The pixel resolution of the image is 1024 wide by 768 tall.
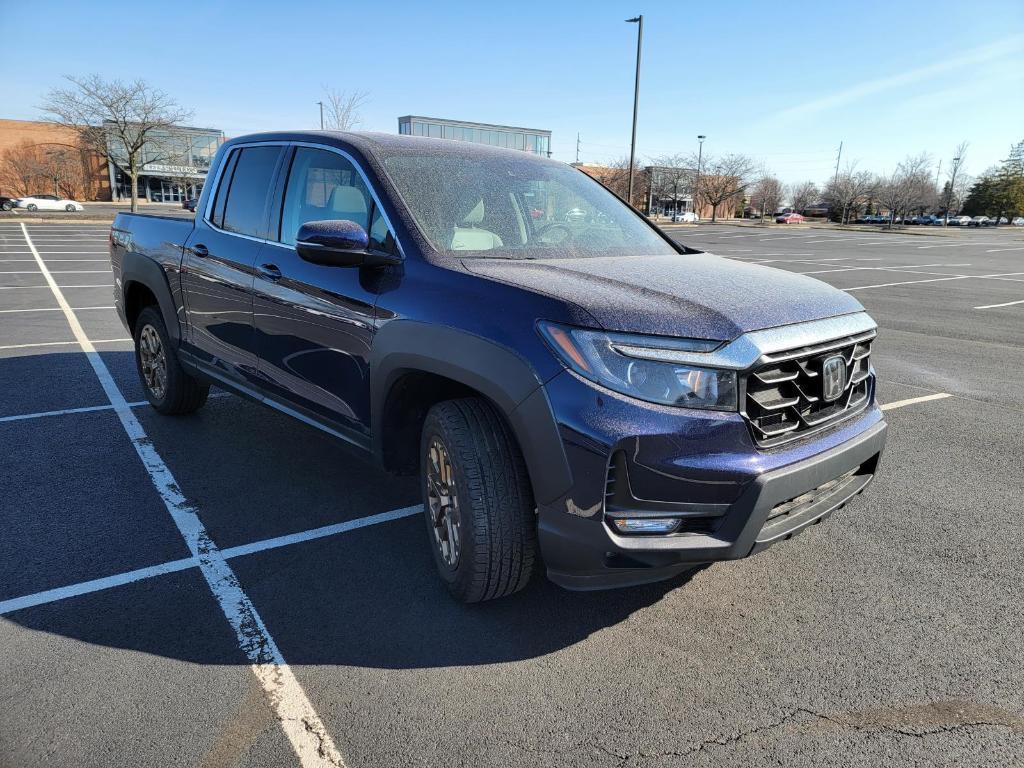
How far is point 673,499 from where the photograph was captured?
2336mm

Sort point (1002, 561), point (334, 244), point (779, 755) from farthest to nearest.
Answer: point (1002, 561) < point (334, 244) < point (779, 755)

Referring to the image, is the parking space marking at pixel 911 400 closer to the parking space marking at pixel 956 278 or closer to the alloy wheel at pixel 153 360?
the alloy wheel at pixel 153 360

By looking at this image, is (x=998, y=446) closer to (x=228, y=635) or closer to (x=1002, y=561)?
(x=1002, y=561)

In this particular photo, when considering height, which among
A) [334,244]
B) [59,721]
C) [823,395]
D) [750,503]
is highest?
[334,244]

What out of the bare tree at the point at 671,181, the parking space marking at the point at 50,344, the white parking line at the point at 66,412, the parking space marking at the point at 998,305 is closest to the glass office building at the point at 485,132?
the bare tree at the point at 671,181

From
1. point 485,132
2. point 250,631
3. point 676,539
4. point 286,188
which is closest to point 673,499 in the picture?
point 676,539

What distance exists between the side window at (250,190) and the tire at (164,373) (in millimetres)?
1197

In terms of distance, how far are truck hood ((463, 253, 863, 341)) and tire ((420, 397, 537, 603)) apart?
1.74 ft

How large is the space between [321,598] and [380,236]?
153cm

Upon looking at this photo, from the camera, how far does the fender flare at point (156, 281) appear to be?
4855 mm

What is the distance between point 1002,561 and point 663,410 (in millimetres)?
2212

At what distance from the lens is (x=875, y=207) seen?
94250mm

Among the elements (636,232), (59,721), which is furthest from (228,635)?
(636,232)

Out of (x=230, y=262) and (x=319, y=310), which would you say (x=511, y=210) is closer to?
(x=319, y=310)
